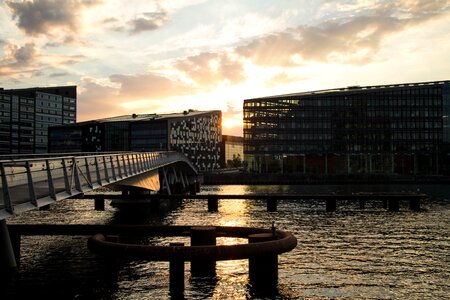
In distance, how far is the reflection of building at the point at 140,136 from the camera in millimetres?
177125

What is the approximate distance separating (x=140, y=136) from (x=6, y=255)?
501 ft

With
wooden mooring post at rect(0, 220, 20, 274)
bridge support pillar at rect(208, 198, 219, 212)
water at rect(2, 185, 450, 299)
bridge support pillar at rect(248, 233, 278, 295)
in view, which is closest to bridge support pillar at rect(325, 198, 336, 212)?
bridge support pillar at rect(208, 198, 219, 212)

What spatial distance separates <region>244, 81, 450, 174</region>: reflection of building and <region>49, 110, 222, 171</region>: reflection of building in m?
21.0

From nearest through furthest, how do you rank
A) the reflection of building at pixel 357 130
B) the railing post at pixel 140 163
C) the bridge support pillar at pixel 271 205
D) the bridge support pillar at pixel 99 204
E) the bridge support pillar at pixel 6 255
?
the bridge support pillar at pixel 6 255 → the railing post at pixel 140 163 → the bridge support pillar at pixel 271 205 → the bridge support pillar at pixel 99 204 → the reflection of building at pixel 357 130

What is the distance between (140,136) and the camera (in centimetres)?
18025

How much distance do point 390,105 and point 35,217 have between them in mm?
147274

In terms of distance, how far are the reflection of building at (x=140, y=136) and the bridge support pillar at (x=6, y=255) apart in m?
140

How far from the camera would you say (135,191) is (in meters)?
79.6

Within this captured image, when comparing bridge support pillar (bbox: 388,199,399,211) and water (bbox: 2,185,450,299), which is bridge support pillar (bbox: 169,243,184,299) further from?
bridge support pillar (bbox: 388,199,399,211)

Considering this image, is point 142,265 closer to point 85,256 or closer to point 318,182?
point 85,256

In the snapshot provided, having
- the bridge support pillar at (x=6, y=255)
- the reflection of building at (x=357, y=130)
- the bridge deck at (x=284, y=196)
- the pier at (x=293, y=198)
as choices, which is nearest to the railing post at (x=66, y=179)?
the bridge support pillar at (x=6, y=255)

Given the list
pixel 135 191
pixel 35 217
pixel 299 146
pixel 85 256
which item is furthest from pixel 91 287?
pixel 299 146

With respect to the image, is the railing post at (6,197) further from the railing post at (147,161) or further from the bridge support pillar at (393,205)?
the bridge support pillar at (393,205)

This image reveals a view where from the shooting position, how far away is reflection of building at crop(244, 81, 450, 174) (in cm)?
18050
